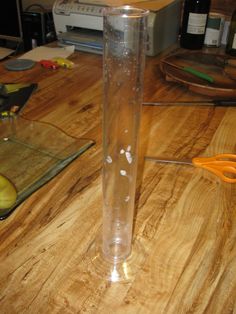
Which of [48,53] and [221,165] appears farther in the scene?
[48,53]

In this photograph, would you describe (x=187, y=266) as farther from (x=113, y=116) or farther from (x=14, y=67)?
(x=14, y=67)

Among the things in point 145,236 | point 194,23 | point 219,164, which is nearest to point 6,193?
point 145,236

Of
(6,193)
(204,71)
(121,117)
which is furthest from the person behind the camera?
(204,71)

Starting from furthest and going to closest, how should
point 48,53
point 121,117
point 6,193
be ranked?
1. point 48,53
2. point 6,193
3. point 121,117

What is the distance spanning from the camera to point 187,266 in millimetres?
460

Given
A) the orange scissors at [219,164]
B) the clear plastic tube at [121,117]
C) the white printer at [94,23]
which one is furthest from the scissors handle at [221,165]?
the white printer at [94,23]

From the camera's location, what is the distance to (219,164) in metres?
0.65

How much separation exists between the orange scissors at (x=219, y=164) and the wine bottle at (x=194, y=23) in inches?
28.5

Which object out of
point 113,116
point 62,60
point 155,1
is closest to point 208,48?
point 155,1

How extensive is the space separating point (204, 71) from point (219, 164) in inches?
19.8

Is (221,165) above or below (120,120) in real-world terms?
below

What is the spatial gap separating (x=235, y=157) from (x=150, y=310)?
373 mm

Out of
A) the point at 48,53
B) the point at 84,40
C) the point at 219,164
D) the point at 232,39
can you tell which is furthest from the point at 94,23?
the point at 219,164

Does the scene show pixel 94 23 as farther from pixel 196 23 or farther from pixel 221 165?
pixel 221 165
